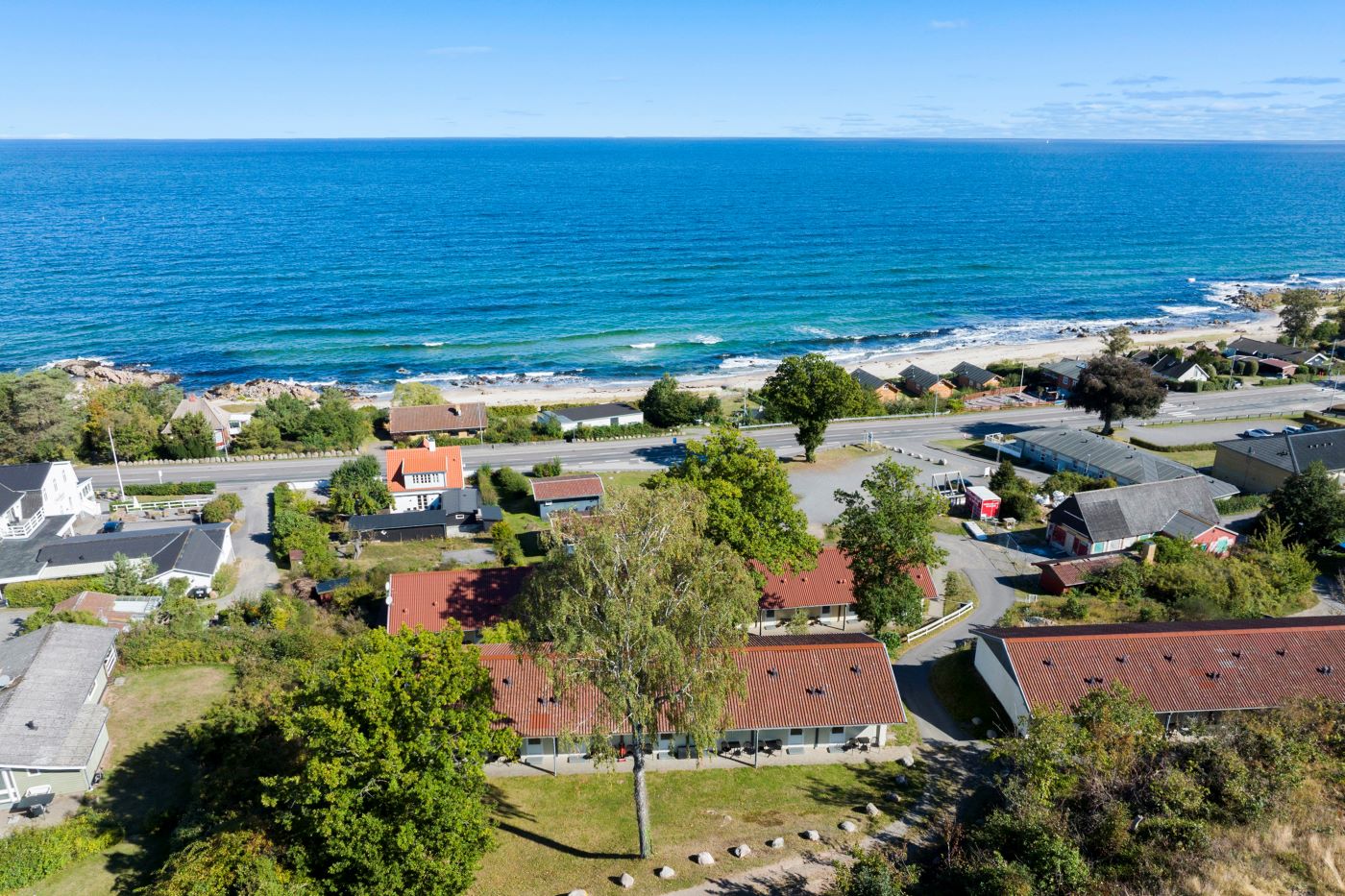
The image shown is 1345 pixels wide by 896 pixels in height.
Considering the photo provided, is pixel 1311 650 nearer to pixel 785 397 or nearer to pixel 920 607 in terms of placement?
pixel 920 607

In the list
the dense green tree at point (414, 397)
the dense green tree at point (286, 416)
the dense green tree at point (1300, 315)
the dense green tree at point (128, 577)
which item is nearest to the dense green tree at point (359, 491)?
the dense green tree at point (128, 577)

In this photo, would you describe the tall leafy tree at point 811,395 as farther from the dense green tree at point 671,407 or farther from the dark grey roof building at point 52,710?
the dark grey roof building at point 52,710

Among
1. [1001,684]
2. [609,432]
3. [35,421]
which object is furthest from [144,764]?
[609,432]

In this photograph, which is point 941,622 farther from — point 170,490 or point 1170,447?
point 170,490

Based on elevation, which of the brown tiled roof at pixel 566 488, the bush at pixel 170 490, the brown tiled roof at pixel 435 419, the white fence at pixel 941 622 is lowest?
the white fence at pixel 941 622

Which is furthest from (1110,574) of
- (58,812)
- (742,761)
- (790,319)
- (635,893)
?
(790,319)
